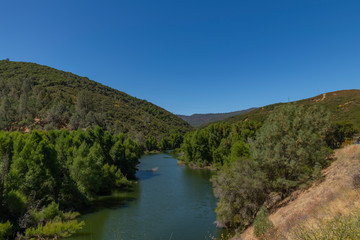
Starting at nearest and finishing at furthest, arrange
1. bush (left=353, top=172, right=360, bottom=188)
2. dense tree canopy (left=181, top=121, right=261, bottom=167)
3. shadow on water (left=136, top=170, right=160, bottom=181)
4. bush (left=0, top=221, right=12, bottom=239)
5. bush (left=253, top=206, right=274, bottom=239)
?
bush (left=353, top=172, right=360, bottom=188), bush (left=253, top=206, right=274, bottom=239), bush (left=0, top=221, right=12, bottom=239), shadow on water (left=136, top=170, right=160, bottom=181), dense tree canopy (left=181, top=121, right=261, bottom=167)

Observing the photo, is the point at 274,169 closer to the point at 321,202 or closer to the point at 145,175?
the point at 321,202

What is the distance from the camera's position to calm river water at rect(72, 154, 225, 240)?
23.0 m

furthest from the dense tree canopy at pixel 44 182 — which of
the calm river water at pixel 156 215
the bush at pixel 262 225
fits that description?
the bush at pixel 262 225

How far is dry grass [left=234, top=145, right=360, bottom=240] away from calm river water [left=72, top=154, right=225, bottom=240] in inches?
296

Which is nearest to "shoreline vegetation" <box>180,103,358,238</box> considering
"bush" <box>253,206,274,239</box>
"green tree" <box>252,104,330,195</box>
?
"green tree" <box>252,104,330,195</box>

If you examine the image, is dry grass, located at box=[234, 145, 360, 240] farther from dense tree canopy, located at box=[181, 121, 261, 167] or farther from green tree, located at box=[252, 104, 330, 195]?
Result: dense tree canopy, located at box=[181, 121, 261, 167]

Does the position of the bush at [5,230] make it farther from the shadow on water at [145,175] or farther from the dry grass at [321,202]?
the shadow on water at [145,175]

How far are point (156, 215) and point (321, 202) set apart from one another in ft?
62.7

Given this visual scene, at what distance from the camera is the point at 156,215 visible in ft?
92.7

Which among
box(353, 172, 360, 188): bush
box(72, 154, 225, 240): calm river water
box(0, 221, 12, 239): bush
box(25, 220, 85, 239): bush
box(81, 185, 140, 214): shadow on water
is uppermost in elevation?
box(353, 172, 360, 188): bush

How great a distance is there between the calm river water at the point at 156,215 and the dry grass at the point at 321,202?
24.6 feet

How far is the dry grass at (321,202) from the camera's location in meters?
12.7

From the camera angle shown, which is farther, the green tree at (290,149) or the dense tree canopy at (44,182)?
the green tree at (290,149)

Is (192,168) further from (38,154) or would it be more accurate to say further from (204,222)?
(38,154)
